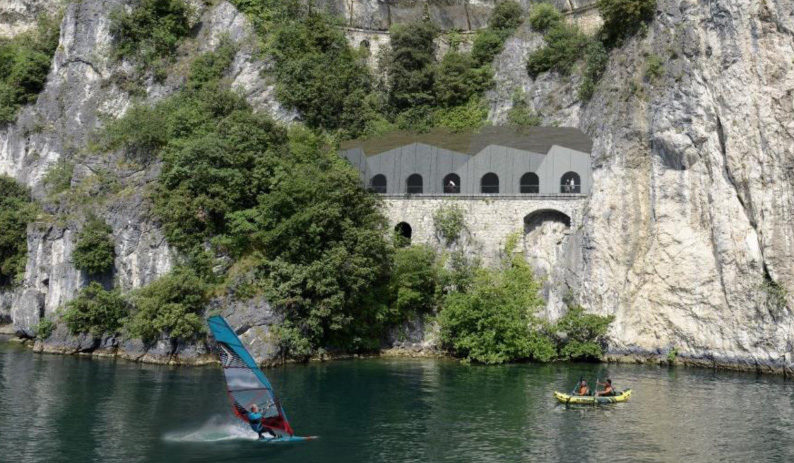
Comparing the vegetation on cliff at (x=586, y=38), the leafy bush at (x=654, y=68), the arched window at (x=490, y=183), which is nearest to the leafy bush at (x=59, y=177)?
the arched window at (x=490, y=183)

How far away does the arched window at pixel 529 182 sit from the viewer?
157 ft

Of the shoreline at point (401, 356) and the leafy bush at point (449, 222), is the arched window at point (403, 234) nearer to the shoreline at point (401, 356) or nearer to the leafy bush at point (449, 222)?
the leafy bush at point (449, 222)

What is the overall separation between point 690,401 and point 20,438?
2489 cm

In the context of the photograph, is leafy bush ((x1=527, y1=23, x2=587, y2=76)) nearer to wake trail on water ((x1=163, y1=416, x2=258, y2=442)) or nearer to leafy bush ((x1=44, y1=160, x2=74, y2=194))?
leafy bush ((x1=44, y1=160, x2=74, y2=194))

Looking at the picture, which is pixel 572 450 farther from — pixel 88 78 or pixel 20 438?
pixel 88 78

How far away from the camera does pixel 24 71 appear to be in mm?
60250

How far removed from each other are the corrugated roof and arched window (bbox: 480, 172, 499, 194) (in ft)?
5.55

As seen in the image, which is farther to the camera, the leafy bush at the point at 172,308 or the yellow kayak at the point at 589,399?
the leafy bush at the point at 172,308

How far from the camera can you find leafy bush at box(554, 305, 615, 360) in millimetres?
41906

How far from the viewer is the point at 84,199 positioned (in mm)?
47656

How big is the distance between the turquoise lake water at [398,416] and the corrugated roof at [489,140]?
14666 millimetres

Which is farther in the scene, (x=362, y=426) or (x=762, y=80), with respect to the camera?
(x=762, y=80)

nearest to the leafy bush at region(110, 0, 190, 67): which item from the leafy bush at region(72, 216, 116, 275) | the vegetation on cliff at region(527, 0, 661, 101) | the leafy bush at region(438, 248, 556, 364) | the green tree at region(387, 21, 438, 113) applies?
the green tree at region(387, 21, 438, 113)

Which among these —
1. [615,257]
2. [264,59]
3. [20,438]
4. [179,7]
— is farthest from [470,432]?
[179,7]
